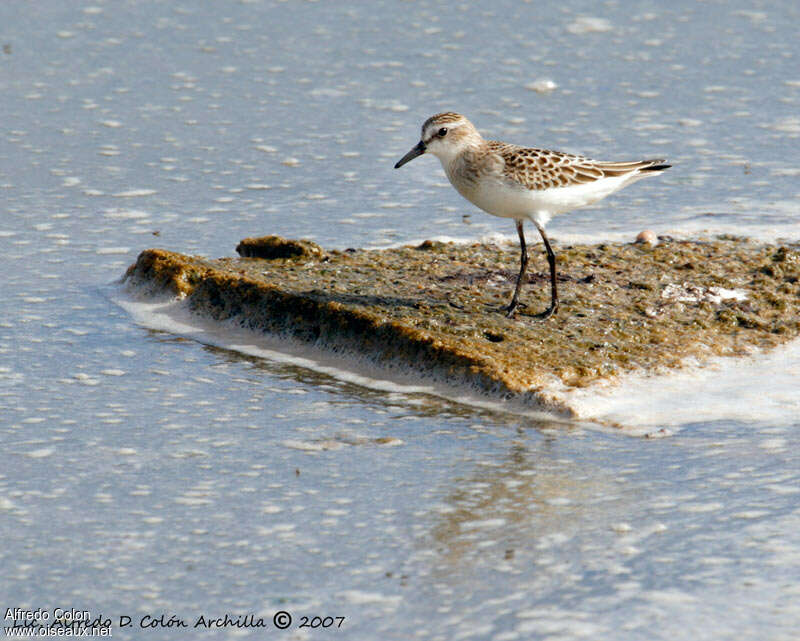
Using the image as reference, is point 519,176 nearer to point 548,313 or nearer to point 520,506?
point 548,313

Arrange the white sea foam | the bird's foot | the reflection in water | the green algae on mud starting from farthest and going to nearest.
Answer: the bird's foot, the green algae on mud, the white sea foam, the reflection in water

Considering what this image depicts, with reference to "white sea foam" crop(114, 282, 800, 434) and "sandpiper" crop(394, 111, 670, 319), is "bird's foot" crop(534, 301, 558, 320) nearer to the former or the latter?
"sandpiper" crop(394, 111, 670, 319)

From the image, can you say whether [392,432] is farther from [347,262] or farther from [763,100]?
[763,100]

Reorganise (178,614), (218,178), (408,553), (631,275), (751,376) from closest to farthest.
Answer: (178,614), (408,553), (751,376), (631,275), (218,178)

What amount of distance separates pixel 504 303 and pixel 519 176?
64 centimetres

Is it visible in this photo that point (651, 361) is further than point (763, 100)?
No

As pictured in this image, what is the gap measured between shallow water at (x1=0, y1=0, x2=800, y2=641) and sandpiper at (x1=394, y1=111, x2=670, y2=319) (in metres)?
0.70

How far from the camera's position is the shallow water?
3.93 m

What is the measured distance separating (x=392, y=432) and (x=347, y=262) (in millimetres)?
1930

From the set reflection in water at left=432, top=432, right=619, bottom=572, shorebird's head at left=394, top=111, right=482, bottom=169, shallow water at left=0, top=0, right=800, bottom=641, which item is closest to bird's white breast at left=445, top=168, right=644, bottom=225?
shorebird's head at left=394, top=111, right=482, bottom=169

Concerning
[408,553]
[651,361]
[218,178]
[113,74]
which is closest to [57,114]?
[113,74]

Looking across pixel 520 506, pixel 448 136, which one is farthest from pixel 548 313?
pixel 520 506

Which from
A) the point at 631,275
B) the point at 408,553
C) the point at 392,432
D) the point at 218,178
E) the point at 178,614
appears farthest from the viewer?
the point at 218,178

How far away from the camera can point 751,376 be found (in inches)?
221
